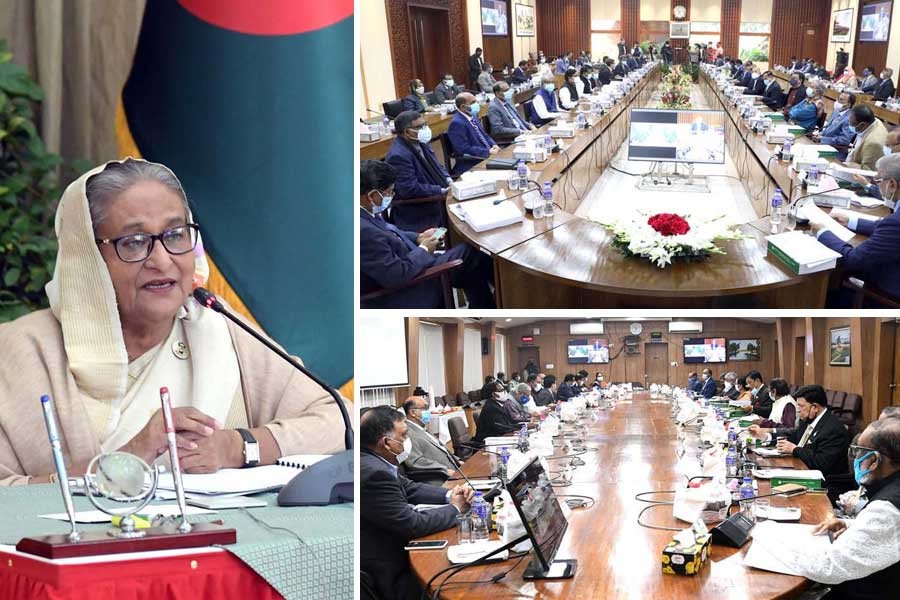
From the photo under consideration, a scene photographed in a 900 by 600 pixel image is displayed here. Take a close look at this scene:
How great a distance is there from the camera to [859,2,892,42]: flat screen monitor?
7188mm

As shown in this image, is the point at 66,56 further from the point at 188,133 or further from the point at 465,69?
the point at 465,69

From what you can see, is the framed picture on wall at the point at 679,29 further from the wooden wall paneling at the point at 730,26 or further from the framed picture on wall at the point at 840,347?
the framed picture on wall at the point at 840,347

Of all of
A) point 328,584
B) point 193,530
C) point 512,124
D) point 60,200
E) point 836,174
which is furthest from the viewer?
point 512,124

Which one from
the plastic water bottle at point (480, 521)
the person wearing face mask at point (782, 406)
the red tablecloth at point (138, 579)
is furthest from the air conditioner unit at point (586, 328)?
the red tablecloth at point (138, 579)

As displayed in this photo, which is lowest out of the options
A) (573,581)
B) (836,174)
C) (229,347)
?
(573,581)

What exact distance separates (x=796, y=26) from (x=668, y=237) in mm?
4496

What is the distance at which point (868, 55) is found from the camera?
7.96 metres

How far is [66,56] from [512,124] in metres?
5.28

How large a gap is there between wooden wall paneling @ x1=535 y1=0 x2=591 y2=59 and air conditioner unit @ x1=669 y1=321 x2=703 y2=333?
195 inches

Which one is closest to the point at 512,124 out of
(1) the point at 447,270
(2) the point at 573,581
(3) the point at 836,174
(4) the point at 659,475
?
(3) the point at 836,174

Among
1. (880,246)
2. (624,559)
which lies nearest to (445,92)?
(880,246)

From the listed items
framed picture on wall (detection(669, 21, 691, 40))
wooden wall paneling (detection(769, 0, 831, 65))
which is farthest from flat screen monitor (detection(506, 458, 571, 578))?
framed picture on wall (detection(669, 21, 691, 40))

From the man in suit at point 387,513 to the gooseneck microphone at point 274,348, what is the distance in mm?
209

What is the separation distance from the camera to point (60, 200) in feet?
7.28
